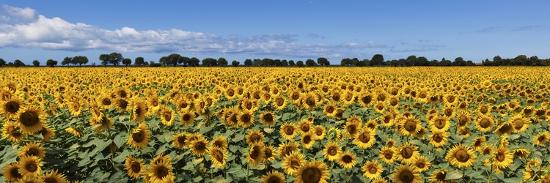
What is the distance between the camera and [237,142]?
8.48 m

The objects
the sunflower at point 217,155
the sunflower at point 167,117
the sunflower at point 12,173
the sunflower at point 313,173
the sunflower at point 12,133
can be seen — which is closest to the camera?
the sunflower at point 12,173

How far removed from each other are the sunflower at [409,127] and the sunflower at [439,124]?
464mm

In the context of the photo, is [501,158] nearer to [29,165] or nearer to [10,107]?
[29,165]

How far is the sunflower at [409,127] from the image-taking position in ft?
27.4

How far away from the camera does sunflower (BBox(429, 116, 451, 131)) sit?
8672 millimetres

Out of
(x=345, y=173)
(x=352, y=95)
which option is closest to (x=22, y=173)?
(x=345, y=173)

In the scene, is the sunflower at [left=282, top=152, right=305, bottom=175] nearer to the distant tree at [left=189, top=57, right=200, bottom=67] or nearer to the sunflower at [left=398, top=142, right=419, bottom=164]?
the sunflower at [left=398, top=142, right=419, bottom=164]

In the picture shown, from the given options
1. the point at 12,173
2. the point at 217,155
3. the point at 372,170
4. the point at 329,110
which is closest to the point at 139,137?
the point at 217,155

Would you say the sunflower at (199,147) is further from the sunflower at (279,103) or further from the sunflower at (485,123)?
the sunflower at (485,123)

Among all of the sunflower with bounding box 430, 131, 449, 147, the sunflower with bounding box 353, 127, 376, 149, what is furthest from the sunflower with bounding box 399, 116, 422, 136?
the sunflower with bounding box 353, 127, 376, 149

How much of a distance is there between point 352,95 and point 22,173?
7.75 m

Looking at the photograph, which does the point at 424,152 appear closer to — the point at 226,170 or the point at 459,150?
the point at 459,150

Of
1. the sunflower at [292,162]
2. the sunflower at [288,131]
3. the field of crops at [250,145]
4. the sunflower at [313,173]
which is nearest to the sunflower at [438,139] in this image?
the field of crops at [250,145]

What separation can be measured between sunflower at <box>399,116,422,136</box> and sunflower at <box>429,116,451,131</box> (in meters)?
0.46
